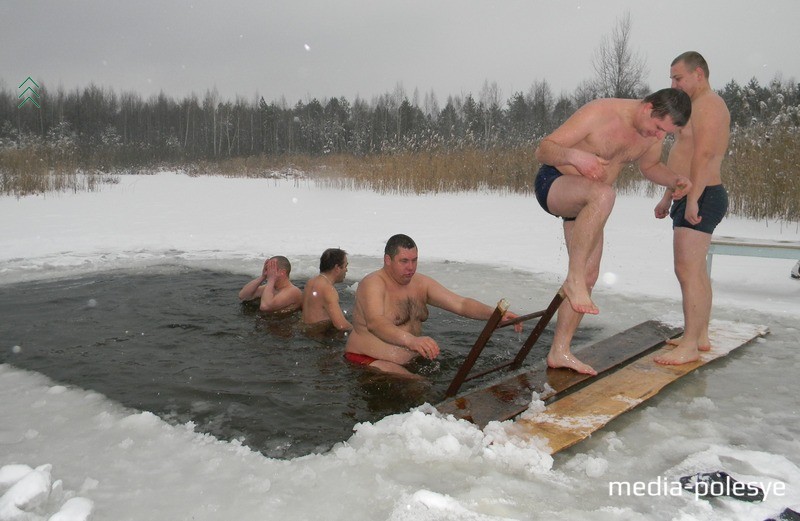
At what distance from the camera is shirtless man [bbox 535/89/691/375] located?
9.55 feet

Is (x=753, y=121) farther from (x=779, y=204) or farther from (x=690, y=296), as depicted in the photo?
(x=690, y=296)

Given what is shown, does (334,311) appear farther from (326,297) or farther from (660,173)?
(660,173)

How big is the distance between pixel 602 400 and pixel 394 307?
4.81 ft

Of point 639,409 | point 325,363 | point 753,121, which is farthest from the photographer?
point 753,121

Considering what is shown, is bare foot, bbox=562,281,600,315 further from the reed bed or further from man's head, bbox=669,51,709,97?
the reed bed

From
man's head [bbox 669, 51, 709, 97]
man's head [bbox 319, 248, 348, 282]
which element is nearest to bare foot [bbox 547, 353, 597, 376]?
man's head [bbox 669, 51, 709, 97]

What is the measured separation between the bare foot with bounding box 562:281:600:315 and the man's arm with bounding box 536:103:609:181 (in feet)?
1.82

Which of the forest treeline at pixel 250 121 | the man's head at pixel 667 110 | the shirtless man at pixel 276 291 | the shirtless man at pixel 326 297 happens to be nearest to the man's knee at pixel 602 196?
the man's head at pixel 667 110

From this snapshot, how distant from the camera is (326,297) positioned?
4789mm

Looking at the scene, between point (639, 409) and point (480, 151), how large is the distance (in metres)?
13.1

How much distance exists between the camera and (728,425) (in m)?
2.73

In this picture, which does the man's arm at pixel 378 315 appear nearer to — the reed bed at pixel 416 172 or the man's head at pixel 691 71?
the man's head at pixel 691 71

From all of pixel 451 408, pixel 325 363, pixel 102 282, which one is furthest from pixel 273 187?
pixel 451 408

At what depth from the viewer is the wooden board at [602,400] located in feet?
8.40
